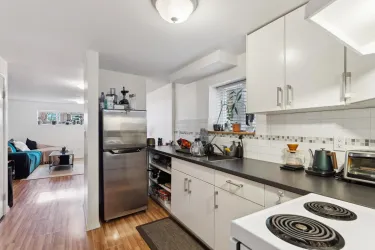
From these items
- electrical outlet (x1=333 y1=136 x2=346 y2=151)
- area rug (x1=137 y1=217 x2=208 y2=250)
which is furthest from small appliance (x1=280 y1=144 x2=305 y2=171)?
area rug (x1=137 y1=217 x2=208 y2=250)

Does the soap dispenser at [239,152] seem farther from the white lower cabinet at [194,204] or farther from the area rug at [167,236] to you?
the area rug at [167,236]

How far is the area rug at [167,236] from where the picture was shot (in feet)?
6.39

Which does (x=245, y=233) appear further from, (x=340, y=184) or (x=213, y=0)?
(x=213, y=0)

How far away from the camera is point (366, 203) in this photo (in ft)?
3.03

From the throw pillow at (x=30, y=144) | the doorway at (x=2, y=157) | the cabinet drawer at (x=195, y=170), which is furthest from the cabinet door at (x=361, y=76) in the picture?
the throw pillow at (x=30, y=144)

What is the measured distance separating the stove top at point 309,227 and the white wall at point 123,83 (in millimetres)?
2722

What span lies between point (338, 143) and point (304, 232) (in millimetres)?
1136

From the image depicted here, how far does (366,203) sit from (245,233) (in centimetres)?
69

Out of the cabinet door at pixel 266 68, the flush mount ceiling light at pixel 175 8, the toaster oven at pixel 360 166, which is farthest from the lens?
the cabinet door at pixel 266 68

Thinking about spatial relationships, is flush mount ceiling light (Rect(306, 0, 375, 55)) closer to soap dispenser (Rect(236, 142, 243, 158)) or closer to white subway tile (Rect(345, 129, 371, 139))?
white subway tile (Rect(345, 129, 371, 139))

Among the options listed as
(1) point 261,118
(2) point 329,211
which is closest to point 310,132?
(1) point 261,118

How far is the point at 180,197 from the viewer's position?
229 centimetres

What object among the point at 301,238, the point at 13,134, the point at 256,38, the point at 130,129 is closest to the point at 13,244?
the point at 130,129

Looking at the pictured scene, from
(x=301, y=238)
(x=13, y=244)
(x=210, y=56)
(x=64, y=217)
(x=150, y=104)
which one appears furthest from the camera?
(x=150, y=104)
